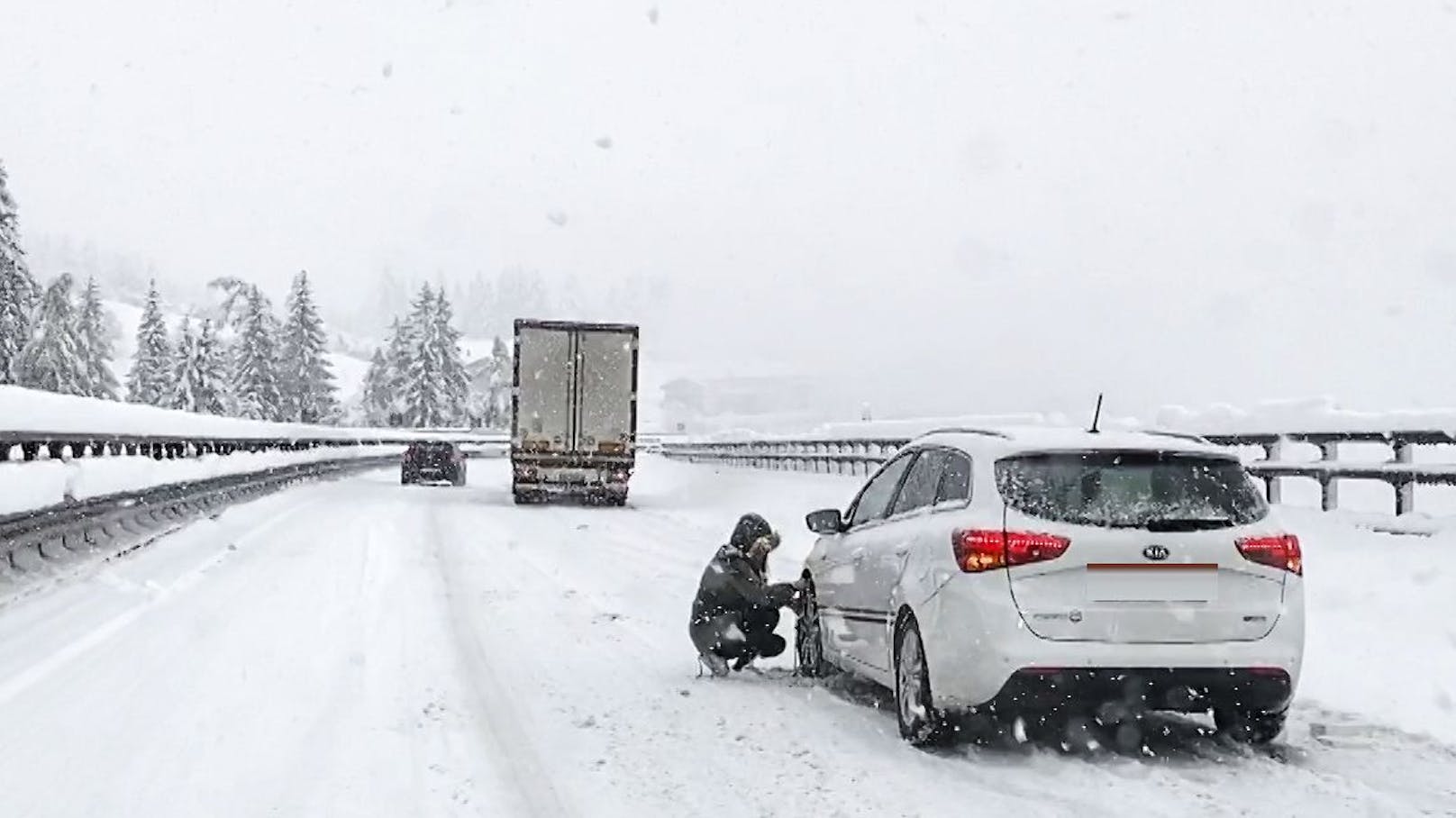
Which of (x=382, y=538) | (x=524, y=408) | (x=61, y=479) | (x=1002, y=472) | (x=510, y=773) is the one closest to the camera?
(x=510, y=773)

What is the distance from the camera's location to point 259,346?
8656 centimetres

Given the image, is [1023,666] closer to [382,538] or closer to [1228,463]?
[1228,463]

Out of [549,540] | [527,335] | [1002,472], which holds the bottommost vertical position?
[549,540]

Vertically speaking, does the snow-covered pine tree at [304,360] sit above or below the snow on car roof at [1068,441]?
above

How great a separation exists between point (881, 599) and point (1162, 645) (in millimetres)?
1670

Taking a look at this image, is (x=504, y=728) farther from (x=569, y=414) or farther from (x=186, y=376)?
(x=186, y=376)

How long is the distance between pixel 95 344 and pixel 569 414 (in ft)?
194

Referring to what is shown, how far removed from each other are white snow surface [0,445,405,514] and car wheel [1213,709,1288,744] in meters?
10.1

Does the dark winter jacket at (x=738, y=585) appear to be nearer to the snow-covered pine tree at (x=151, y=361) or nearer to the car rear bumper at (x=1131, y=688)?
the car rear bumper at (x=1131, y=688)

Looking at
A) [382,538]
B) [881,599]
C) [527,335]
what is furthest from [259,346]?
[881,599]

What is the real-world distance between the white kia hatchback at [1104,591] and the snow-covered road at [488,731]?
333 millimetres

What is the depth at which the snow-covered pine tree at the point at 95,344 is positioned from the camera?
233ft

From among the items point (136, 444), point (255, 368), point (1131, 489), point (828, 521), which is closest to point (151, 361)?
point (255, 368)

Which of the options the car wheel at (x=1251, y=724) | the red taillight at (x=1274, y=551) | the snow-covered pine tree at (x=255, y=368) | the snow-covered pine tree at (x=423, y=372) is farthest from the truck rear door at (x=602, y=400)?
the snow-covered pine tree at (x=423, y=372)
